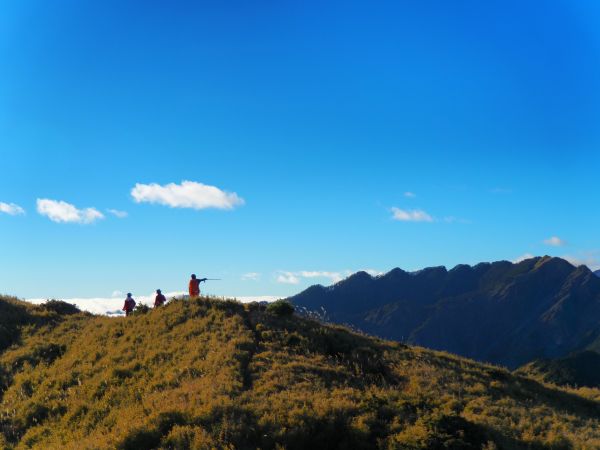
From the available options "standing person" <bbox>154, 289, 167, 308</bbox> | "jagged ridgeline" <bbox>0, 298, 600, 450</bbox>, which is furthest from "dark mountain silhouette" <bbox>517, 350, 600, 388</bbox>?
"standing person" <bbox>154, 289, 167, 308</bbox>

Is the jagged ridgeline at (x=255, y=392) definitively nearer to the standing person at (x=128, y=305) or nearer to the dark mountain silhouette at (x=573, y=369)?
the standing person at (x=128, y=305)

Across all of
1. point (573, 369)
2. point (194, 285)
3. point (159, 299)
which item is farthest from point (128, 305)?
point (573, 369)

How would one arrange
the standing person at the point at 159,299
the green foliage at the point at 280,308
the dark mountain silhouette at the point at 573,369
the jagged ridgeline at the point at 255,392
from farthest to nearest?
the dark mountain silhouette at the point at 573,369 < the standing person at the point at 159,299 < the green foliage at the point at 280,308 < the jagged ridgeline at the point at 255,392

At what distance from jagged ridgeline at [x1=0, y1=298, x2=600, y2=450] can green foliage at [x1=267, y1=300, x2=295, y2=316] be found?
Result: 0.09 m

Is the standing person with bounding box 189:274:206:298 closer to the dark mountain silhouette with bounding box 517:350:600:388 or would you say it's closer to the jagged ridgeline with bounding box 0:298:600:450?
the jagged ridgeline with bounding box 0:298:600:450

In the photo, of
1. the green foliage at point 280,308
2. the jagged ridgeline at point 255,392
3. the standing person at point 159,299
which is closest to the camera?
the jagged ridgeline at point 255,392

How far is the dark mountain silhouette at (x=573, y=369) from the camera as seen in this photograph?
3743 inches

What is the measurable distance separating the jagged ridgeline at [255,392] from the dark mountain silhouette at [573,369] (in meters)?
76.8

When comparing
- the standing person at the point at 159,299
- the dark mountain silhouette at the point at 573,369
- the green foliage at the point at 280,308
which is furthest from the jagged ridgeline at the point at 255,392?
the dark mountain silhouette at the point at 573,369

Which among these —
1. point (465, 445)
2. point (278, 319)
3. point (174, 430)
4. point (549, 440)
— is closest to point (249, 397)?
point (174, 430)

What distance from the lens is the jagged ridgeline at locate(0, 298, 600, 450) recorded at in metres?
15.1

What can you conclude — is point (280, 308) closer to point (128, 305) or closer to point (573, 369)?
point (128, 305)

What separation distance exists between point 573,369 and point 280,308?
94.0 metres

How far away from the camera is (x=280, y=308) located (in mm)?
30422
